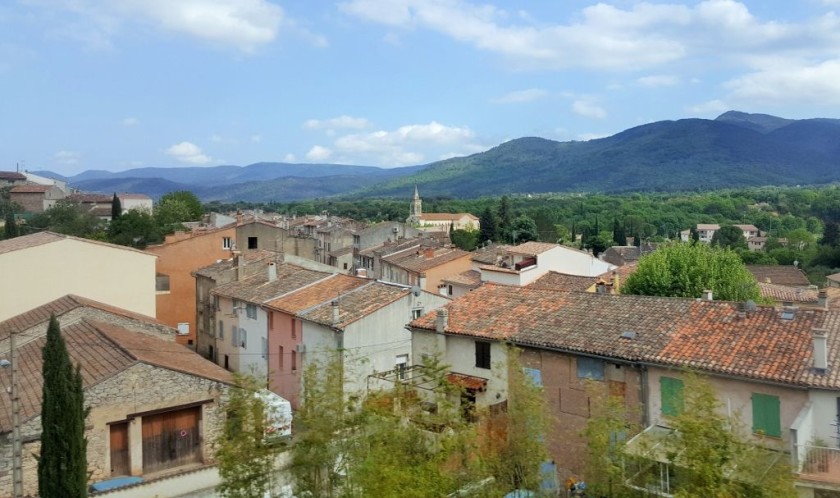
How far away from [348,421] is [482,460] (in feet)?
8.56

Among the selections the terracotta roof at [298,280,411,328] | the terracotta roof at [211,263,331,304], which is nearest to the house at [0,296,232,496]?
the terracotta roof at [298,280,411,328]

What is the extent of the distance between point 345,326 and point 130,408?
27.4 ft

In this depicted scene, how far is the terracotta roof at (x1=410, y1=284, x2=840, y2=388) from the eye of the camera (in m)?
16.8

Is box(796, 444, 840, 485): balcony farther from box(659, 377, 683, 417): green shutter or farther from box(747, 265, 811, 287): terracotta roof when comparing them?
box(747, 265, 811, 287): terracotta roof

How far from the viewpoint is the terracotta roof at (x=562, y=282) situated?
3822 cm

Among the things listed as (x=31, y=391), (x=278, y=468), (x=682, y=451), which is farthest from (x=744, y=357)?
(x=31, y=391)

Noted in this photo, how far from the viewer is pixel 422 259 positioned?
53844 mm

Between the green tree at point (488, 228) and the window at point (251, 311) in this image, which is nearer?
the window at point (251, 311)

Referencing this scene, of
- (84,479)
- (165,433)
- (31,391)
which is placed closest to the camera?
(84,479)

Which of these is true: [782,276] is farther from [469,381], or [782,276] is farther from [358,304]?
[469,381]

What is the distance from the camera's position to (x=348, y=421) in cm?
1263

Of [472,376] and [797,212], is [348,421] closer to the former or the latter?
[472,376]

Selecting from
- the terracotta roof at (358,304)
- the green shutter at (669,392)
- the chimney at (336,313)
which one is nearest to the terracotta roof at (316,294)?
the terracotta roof at (358,304)

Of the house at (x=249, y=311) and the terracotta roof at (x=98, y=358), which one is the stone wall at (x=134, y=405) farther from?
the house at (x=249, y=311)
